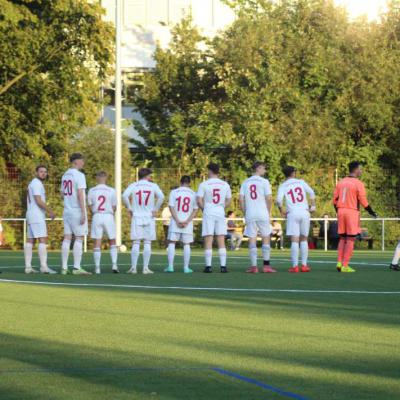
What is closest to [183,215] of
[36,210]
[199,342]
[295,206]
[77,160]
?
[295,206]

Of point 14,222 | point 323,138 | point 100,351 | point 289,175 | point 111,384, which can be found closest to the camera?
point 111,384

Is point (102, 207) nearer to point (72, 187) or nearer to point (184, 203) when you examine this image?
point (72, 187)

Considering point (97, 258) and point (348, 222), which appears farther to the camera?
point (97, 258)

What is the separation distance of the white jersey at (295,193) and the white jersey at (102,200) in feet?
9.52

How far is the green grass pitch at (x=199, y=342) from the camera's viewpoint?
24.6 feet

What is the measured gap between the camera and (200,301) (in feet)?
46.6

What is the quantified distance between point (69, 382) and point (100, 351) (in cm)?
153

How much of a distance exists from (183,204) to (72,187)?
224 centimetres

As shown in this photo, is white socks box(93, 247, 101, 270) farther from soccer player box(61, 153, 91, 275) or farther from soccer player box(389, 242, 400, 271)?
soccer player box(389, 242, 400, 271)

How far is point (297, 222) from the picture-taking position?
21.4 metres

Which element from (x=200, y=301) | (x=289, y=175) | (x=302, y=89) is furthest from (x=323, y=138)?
(x=200, y=301)

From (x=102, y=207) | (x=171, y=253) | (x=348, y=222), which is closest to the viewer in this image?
(x=348, y=222)

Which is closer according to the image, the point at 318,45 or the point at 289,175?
the point at 289,175

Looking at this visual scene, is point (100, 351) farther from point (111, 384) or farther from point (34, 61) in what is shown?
point (34, 61)
